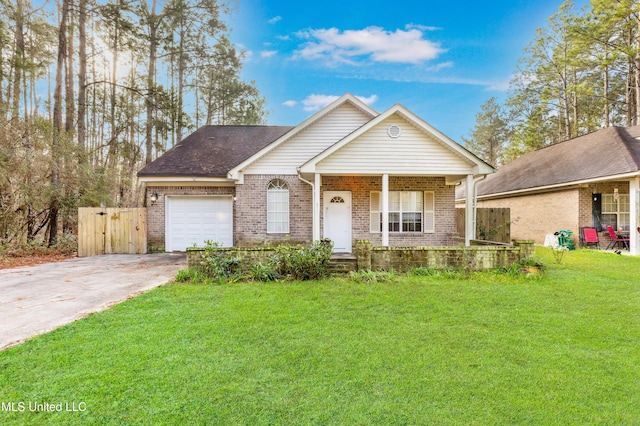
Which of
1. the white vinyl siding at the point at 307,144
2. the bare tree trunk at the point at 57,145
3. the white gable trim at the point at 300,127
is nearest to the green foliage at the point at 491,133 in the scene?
the white gable trim at the point at 300,127

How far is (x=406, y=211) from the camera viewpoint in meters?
11.6

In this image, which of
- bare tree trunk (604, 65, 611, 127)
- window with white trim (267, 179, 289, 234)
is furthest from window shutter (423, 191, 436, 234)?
bare tree trunk (604, 65, 611, 127)

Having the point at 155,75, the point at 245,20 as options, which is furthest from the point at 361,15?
the point at 155,75

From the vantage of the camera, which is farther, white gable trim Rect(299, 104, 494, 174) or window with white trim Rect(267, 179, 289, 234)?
window with white trim Rect(267, 179, 289, 234)

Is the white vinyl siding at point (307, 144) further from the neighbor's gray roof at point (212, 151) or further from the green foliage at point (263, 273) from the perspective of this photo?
the green foliage at point (263, 273)

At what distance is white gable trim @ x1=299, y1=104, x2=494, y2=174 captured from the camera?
920 centimetres

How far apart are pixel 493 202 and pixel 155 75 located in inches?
937

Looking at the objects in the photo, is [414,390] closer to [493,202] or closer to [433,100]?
[493,202]

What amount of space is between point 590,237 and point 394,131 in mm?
10516

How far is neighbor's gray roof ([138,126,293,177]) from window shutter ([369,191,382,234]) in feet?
17.6

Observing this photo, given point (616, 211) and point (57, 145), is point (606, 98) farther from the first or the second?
point (57, 145)

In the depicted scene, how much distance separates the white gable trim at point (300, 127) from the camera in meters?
10.7

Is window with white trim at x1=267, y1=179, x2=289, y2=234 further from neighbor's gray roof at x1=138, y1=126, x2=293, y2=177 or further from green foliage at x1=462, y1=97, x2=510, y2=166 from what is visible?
green foliage at x1=462, y1=97, x2=510, y2=166

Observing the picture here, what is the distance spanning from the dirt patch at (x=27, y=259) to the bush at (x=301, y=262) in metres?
8.78
